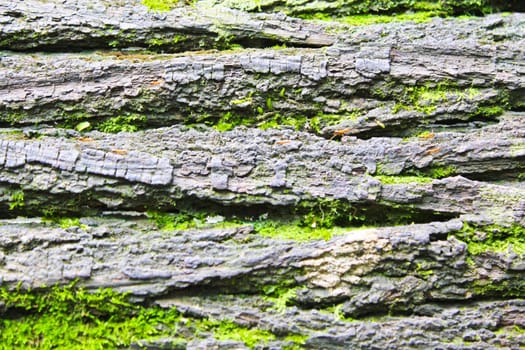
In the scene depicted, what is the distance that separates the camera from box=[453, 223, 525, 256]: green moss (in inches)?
122

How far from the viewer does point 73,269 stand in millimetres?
3035

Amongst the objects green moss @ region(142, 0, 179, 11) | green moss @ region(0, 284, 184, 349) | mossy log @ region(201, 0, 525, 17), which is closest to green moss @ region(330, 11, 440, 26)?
mossy log @ region(201, 0, 525, 17)

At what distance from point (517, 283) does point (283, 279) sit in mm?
1454

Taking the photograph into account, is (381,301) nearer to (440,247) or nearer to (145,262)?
(440,247)

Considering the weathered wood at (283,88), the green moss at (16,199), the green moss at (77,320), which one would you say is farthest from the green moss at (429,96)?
the green moss at (16,199)

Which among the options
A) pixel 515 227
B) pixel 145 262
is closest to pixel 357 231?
pixel 515 227

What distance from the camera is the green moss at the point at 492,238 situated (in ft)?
10.2

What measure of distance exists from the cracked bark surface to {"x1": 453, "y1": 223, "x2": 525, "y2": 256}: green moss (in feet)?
0.07

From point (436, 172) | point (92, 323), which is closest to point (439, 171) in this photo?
point (436, 172)

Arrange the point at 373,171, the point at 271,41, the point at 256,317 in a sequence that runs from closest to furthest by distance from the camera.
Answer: the point at 256,317
the point at 373,171
the point at 271,41

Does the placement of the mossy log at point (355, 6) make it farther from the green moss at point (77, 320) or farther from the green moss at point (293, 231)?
the green moss at point (77, 320)

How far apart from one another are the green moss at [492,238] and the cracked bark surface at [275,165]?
0.07ft

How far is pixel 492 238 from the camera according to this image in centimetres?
314

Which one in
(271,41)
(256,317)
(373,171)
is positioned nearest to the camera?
(256,317)
